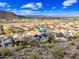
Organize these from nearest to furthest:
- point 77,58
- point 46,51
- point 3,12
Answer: point 77,58
point 46,51
point 3,12

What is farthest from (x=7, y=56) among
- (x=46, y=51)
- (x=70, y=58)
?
(x=70, y=58)

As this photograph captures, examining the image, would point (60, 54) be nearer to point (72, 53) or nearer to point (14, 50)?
point (72, 53)

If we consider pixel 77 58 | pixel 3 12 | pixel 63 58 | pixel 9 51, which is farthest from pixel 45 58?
pixel 3 12

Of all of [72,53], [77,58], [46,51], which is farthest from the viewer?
[46,51]

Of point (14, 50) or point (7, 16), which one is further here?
point (7, 16)

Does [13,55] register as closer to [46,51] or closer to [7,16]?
[46,51]

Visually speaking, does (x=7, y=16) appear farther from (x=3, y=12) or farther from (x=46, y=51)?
(x=46, y=51)

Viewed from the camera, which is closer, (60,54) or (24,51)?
(60,54)

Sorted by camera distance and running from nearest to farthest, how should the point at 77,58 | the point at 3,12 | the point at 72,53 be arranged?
the point at 77,58
the point at 72,53
the point at 3,12
